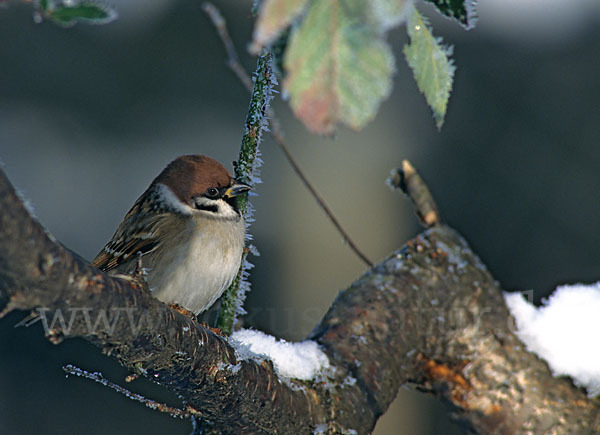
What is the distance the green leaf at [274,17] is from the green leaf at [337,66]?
3 centimetres

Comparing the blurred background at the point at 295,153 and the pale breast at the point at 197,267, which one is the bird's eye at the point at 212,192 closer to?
the pale breast at the point at 197,267

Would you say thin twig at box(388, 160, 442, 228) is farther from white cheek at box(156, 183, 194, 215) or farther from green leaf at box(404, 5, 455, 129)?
green leaf at box(404, 5, 455, 129)

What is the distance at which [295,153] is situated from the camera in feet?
25.5

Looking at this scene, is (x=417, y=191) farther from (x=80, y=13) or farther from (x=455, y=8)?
(x=80, y=13)

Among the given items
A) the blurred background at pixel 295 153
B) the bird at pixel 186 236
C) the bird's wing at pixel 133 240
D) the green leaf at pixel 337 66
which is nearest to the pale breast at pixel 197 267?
the bird at pixel 186 236

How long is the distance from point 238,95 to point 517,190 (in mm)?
3514

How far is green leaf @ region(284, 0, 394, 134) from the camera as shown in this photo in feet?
2.56

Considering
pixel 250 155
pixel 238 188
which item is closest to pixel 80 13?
pixel 250 155

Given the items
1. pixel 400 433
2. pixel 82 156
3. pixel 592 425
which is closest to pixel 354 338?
pixel 592 425

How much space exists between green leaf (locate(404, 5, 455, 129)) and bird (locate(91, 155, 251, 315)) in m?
1.74

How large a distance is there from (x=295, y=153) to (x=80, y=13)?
676 cm

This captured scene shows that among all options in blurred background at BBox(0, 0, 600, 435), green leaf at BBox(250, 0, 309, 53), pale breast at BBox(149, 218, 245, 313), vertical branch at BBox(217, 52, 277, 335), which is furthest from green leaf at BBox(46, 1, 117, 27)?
blurred background at BBox(0, 0, 600, 435)

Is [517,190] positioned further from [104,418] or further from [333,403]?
[333,403]

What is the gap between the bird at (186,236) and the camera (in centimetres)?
303
